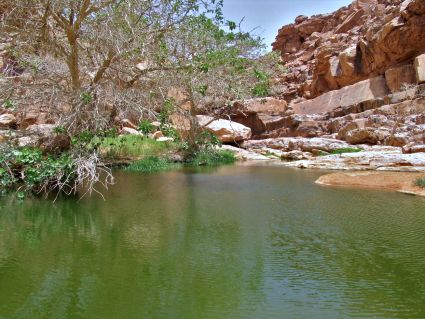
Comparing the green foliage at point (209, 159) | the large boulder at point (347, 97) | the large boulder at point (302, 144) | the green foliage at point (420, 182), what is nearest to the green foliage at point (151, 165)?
the green foliage at point (209, 159)

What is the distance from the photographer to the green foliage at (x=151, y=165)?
1636 centimetres

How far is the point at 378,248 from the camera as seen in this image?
5.43 metres

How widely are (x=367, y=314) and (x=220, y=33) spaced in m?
10.6

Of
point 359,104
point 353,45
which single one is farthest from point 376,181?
point 353,45

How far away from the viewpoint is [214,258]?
5.02 meters

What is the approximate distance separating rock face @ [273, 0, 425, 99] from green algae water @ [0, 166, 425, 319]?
2069 centimetres

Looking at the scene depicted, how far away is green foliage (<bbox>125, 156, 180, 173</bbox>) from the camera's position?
16359 mm

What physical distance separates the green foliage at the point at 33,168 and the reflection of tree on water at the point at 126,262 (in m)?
1.03

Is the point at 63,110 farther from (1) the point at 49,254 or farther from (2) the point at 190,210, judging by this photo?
(1) the point at 49,254

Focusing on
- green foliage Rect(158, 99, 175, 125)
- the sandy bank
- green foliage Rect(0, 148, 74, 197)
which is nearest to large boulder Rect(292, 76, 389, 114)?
the sandy bank

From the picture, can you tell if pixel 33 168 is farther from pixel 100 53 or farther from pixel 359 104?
pixel 359 104

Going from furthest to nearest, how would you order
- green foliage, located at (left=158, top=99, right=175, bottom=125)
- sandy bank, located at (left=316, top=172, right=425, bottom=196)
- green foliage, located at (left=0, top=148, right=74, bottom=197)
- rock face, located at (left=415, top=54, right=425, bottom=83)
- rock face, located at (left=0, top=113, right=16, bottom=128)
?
1. rock face, located at (left=415, top=54, right=425, bottom=83)
2. rock face, located at (left=0, top=113, right=16, bottom=128)
3. green foliage, located at (left=158, top=99, right=175, bottom=125)
4. sandy bank, located at (left=316, top=172, right=425, bottom=196)
5. green foliage, located at (left=0, top=148, right=74, bottom=197)

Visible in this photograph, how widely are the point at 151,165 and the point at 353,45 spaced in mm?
23692

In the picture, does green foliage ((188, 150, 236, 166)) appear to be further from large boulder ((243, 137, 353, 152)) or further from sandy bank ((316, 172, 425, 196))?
sandy bank ((316, 172, 425, 196))
